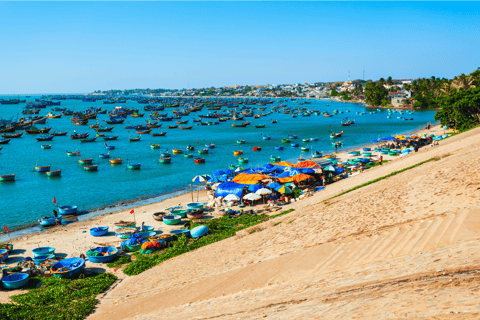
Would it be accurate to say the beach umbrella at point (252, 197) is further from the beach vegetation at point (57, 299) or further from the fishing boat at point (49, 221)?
the fishing boat at point (49, 221)

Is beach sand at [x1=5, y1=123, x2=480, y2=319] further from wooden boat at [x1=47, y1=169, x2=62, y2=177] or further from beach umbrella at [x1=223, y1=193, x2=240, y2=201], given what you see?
wooden boat at [x1=47, y1=169, x2=62, y2=177]

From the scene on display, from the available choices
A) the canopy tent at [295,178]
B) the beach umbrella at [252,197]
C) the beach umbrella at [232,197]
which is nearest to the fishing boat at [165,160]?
the canopy tent at [295,178]

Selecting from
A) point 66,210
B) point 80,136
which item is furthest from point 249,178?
point 80,136

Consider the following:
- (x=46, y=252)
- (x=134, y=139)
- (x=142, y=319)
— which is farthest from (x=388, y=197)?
(x=134, y=139)

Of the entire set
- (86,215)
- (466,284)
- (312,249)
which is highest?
(466,284)

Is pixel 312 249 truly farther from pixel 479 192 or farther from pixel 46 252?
pixel 46 252

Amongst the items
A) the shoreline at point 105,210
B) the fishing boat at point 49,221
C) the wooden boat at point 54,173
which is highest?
the wooden boat at point 54,173

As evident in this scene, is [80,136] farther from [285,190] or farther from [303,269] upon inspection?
[303,269]
